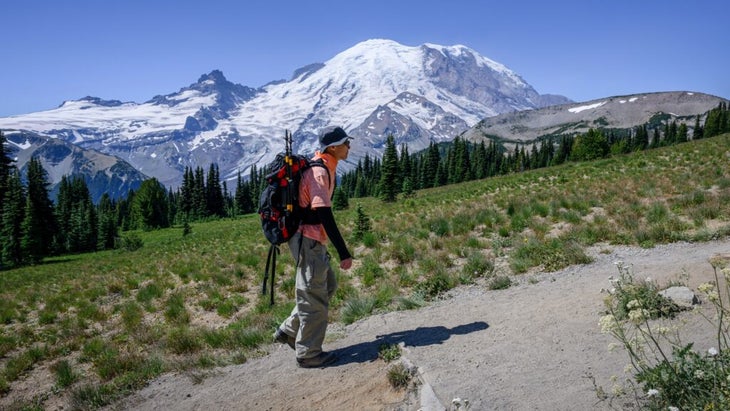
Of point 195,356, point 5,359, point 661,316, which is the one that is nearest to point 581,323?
point 661,316

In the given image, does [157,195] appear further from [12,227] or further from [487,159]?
[487,159]

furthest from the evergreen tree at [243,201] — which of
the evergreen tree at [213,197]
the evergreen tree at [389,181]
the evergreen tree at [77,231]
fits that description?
the evergreen tree at [389,181]

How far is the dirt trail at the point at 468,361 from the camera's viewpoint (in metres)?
4.13

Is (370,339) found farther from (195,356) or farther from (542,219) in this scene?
(542,219)

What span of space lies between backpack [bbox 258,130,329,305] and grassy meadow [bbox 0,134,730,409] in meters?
2.53

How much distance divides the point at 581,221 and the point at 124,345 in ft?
39.9

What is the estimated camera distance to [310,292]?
529 centimetres

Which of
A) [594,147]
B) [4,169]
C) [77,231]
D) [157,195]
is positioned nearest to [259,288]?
[4,169]

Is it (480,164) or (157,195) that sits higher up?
(480,164)

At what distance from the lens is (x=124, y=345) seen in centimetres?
866

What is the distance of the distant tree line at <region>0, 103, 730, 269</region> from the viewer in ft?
157

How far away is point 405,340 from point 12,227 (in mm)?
56853

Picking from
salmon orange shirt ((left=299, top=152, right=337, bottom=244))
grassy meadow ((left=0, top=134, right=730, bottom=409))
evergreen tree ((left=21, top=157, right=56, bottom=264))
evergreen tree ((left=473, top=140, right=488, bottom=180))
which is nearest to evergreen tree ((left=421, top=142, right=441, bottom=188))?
evergreen tree ((left=473, top=140, right=488, bottom=180))

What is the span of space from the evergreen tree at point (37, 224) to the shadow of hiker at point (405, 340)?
52.7 m
